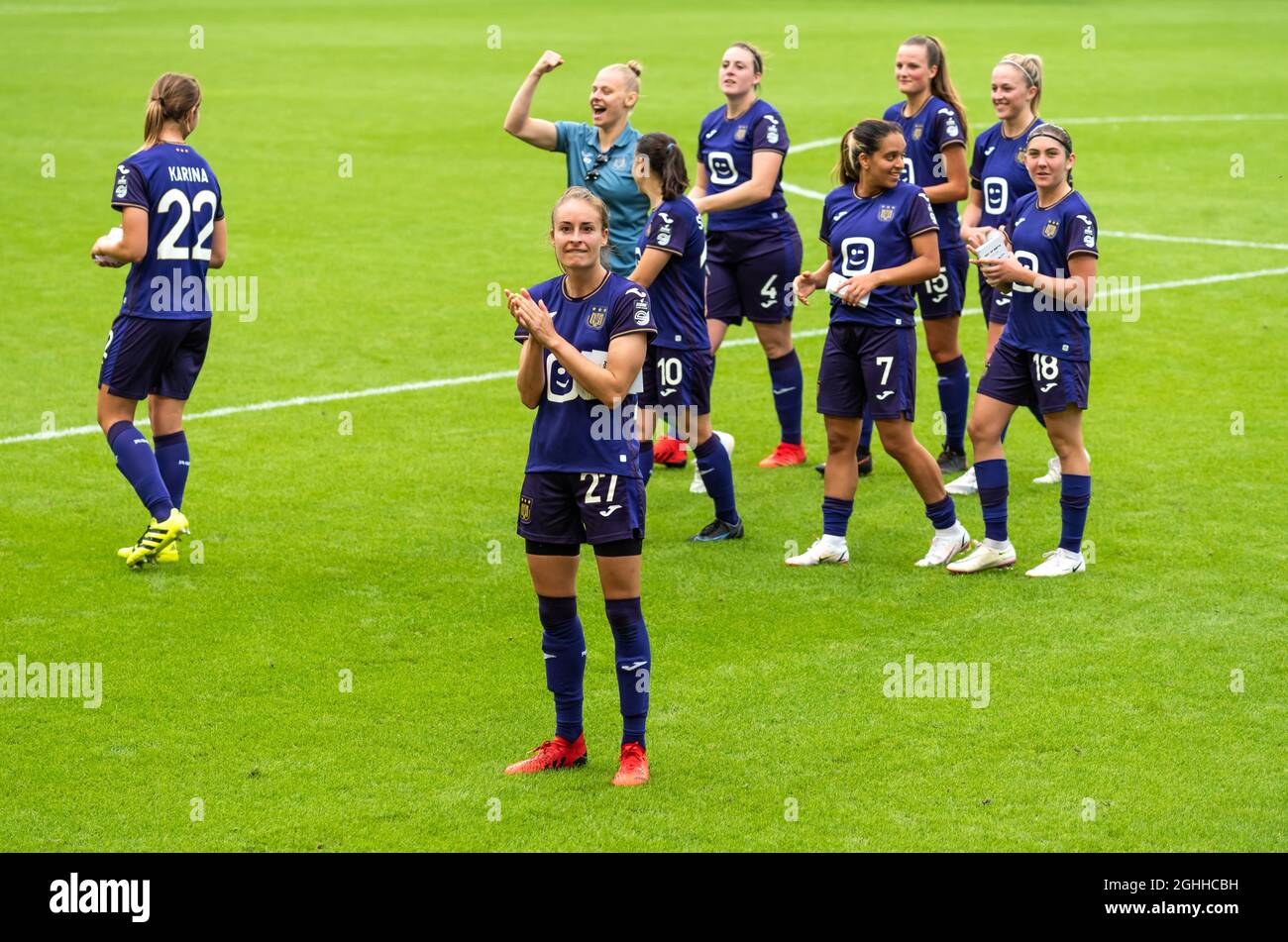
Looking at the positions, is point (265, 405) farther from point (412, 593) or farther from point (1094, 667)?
point (1094, 667)

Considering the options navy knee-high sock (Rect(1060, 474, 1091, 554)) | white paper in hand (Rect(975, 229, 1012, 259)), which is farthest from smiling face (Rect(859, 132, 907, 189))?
navy knee-high sock (Rect(1060, 474, 1091, 554))

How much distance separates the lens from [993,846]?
19.9 feet

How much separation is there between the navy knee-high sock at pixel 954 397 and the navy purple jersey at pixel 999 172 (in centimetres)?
102

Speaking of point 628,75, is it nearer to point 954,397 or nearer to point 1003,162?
point 1003,162

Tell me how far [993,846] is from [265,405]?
7.92 m

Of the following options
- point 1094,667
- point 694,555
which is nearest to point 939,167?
point 694,555

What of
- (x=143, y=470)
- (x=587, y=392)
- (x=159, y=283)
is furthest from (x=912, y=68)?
(x=143, y=470)

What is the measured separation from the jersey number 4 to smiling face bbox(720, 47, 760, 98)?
3.32 metres

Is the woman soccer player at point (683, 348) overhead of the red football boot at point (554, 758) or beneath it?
overhead

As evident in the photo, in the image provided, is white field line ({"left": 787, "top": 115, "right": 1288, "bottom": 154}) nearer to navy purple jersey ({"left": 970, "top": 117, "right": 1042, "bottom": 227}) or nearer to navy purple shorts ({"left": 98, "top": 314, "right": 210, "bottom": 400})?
navy purple jersey ({"left": 970, "top": 117, "right": 1042, "bottom": 227})

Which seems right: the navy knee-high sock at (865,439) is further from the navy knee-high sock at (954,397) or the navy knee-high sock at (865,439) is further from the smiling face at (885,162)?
the smiling face at (885,162)

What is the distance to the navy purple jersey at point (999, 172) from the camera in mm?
10281

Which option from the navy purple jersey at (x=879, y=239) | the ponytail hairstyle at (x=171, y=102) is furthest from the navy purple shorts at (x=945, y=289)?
the ponytail hairstyle at (x=171, y=102)
